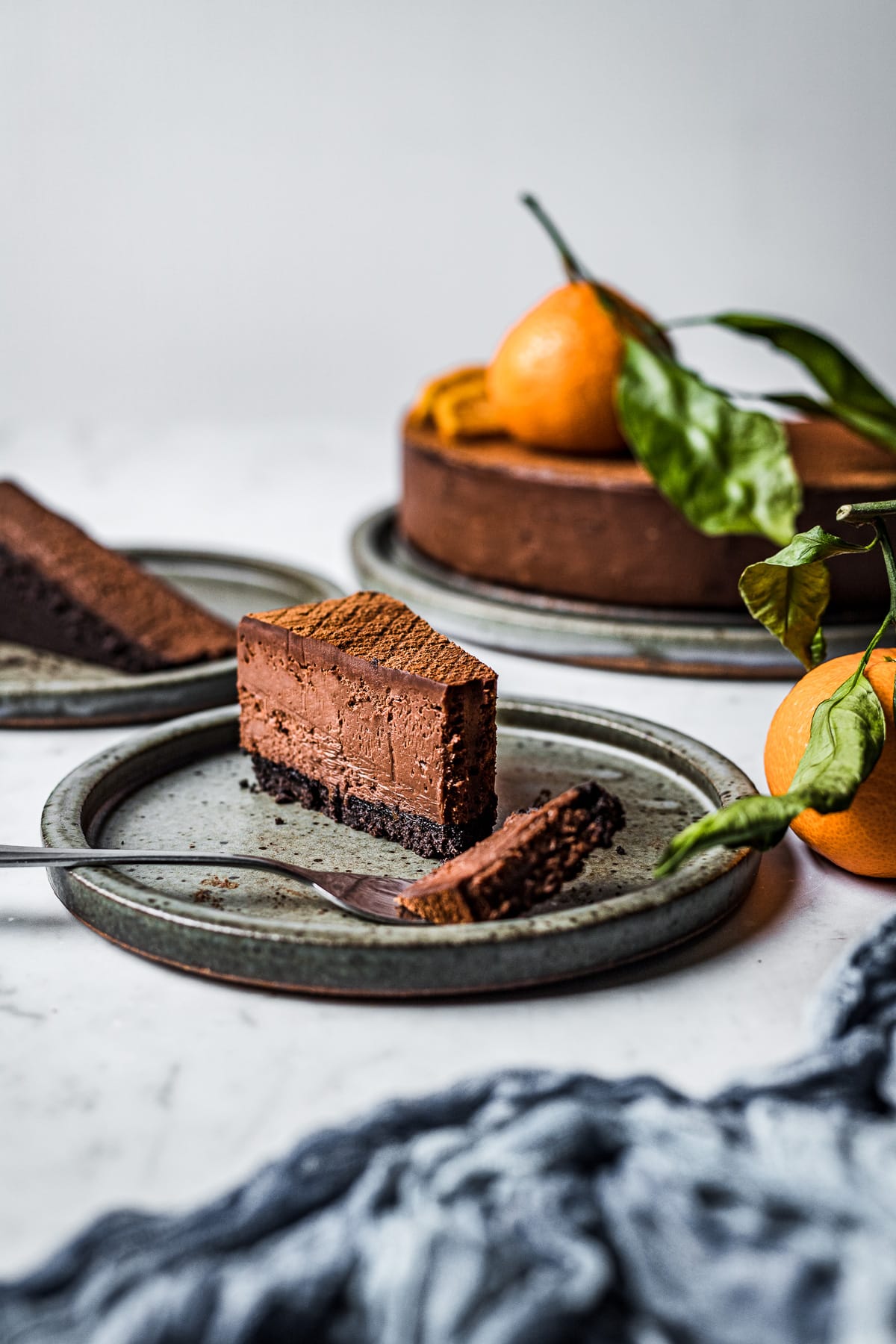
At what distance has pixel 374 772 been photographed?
1540 millimetres

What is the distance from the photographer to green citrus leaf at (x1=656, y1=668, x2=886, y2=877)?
1199 millimetres

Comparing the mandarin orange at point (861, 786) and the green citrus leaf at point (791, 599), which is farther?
the green citrus leaf at point (791, 599)

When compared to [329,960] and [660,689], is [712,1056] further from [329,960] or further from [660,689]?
[660,689]

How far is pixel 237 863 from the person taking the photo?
135cm

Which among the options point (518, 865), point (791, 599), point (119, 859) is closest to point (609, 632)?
point (791, 599)

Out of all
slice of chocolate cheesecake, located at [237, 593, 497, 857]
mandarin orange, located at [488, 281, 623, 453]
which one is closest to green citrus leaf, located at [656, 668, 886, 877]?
slice of chocolate cheesecake, located at [237, 593, 497, 857]

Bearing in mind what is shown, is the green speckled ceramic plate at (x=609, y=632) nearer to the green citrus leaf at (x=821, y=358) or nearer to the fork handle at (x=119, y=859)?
the green citrus leaf at (x=821, y=358)

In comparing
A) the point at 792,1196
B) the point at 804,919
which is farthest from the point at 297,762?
the point at 792,1196

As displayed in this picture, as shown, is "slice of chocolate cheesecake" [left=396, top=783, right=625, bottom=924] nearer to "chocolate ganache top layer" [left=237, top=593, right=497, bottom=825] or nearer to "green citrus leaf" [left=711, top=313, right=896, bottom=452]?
"chocolate ganache top layer" [left=237, top=593, right=497, bottom=825]

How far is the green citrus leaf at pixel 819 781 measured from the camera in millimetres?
1199

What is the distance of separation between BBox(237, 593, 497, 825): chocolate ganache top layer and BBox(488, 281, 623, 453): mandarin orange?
682mm

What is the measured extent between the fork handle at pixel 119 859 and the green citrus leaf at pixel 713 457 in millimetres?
781

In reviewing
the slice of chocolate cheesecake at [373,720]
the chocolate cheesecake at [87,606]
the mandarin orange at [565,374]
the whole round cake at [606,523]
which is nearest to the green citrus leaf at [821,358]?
the whole round cake at [606,523]

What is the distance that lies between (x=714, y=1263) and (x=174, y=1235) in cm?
34
